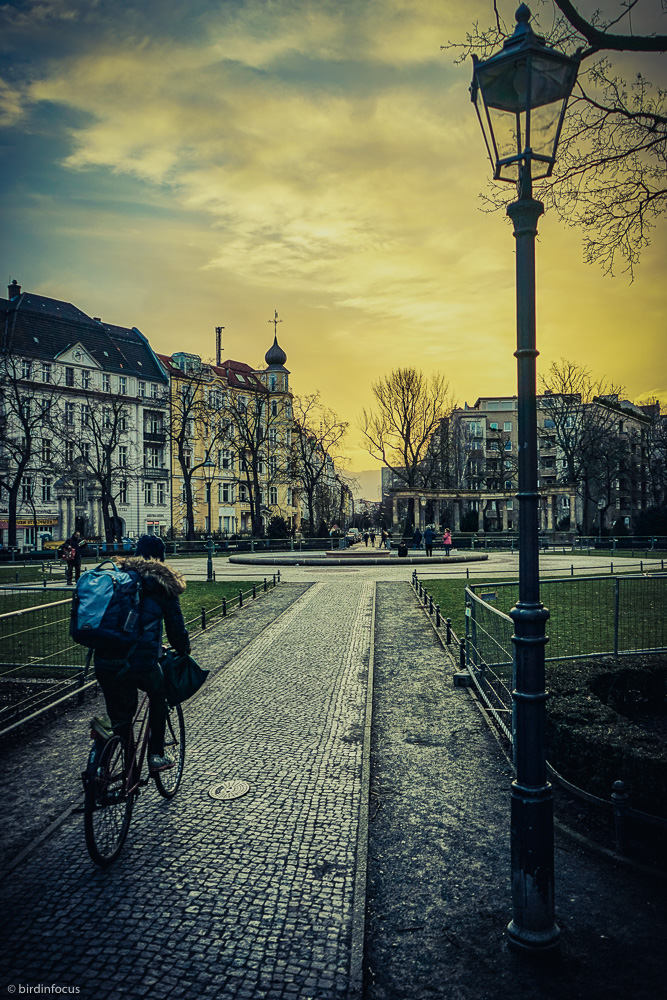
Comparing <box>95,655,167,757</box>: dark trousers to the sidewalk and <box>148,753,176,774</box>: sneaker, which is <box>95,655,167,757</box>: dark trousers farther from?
the sidewalk

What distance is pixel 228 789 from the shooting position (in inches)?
235

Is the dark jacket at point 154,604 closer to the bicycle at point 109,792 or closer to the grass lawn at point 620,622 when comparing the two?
the bicycle at point 109,792

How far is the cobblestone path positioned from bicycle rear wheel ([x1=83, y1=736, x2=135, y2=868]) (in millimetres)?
160

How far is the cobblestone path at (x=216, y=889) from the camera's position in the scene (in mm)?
3533

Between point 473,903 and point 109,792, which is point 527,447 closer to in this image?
point 473,903

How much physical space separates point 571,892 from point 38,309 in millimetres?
65959

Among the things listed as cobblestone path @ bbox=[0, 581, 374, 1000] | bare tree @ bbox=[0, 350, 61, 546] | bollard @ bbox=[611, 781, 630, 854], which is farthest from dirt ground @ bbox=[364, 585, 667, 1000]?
bare tree @ bbox=[0, 350, 61, 546]

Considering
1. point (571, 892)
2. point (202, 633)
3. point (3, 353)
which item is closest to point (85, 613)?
point (571, 892)

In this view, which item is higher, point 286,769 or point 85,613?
point 85,613

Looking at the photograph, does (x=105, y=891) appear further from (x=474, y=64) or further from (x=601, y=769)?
(x=474, y=64)

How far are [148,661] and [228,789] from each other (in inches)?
71.8

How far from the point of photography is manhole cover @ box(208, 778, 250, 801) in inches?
229

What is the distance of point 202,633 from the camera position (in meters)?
13.9

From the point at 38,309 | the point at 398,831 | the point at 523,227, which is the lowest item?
the point at 398,831
